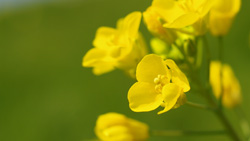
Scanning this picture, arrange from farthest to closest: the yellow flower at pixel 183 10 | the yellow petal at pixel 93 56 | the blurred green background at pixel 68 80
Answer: the blurred green background at pixel 68 80, the yellow petal at pixel 93 56, the yellow flower at pixel 183 10

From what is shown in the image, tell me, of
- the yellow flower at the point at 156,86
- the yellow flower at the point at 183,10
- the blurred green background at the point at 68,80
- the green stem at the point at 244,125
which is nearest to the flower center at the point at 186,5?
the yellow flower at the point at 183,10

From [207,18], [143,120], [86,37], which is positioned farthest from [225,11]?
[86,37]

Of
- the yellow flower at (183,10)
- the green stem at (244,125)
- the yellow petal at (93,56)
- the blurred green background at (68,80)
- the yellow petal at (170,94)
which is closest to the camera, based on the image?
the yellow petal at (170,94)

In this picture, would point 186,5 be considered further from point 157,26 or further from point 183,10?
point 157,26

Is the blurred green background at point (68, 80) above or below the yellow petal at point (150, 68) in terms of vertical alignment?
above

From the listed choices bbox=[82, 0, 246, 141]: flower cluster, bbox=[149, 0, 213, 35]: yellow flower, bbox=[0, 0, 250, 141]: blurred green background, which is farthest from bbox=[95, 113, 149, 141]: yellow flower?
bbox=[0, 0, 250, 141]: blurred green background

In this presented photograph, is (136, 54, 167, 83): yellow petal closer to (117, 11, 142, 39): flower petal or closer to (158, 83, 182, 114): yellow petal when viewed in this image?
(158, 83, 182, 114): yellow petal

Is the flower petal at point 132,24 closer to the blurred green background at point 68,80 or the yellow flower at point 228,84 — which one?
the yellow flower at point 228,84
